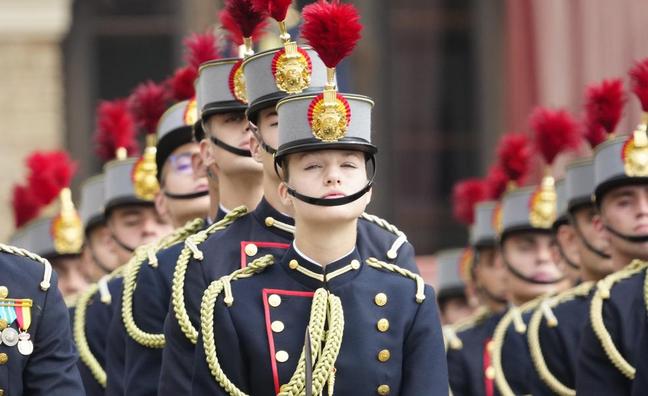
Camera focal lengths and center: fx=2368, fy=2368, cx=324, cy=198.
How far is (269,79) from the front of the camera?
8.02 m

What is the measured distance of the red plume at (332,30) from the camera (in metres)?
7.50

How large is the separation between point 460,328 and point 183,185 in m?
3.48

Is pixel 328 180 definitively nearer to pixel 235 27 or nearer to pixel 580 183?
pixel 235 27

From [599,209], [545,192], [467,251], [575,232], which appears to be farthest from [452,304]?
[599,209]

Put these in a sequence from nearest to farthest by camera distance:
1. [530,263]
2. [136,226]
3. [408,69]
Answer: [136,226]
[530,263]
[408,69]

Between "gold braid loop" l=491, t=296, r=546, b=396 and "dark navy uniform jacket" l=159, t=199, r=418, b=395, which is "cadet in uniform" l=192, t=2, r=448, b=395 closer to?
"dark navy uniform jacket" l=159, t=199, r=418, b=395

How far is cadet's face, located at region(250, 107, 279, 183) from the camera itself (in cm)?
796

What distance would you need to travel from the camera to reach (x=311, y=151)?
24.5 ft

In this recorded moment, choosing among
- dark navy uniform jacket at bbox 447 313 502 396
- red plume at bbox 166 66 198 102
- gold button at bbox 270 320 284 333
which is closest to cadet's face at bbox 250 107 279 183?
gold button at bbox 270 320 284 333

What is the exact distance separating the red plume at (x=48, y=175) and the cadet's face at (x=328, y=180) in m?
5.20

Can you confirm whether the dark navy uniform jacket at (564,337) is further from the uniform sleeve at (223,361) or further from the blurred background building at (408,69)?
the blurred background building at (408,69)

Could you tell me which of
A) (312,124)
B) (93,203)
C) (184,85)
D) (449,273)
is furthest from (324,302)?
(449,273)

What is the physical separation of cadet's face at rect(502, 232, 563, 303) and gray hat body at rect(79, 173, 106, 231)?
2.08 m

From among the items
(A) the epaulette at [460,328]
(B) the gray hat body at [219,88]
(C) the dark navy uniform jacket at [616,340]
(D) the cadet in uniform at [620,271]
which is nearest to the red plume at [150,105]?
(B) the gray hat body at [219,88]
